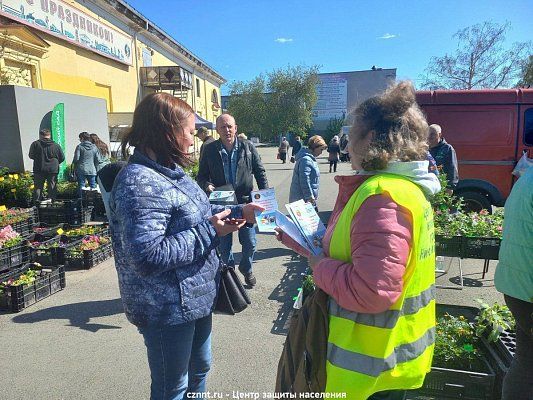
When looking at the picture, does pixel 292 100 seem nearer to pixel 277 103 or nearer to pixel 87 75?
pixel 277 103

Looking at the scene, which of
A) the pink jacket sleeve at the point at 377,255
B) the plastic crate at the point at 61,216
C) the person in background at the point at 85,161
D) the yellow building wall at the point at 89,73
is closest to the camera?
the pink jacket sleeve at the point at 377,255

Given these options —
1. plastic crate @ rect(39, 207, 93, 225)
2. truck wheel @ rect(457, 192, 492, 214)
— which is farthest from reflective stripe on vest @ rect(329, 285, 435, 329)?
plastic crate @ rect(39, 207, 93, 225)

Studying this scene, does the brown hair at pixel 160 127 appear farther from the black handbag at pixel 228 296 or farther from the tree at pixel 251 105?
the tree at pixel 251 105

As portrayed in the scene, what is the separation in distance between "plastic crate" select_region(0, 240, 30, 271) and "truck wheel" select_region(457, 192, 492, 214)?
289 inches

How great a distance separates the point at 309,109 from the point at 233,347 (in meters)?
44.5

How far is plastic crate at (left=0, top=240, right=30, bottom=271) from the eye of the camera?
192 inches

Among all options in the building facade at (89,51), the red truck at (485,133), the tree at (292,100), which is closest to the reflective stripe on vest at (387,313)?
the red truck at (485,133)

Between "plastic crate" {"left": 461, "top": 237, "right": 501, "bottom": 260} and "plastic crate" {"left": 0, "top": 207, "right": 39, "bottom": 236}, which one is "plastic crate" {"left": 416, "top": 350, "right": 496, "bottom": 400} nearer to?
"plastic crate" {"left": 461, "top": 237, "right": 501, "bottom": 260}

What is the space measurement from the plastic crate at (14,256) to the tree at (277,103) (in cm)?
4170

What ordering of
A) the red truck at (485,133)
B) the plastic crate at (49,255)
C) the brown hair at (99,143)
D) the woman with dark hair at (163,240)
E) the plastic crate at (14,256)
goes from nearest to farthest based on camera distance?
the woman with dark hair at (163,240) < the plastic crate at (14,256) < the plastic crate at (49,255) < the red truck at (485,133) < the brown hair at (99,143)

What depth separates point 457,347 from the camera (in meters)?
2.80

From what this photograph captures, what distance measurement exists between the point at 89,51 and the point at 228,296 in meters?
15.8

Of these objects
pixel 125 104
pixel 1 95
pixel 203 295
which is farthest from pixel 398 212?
pixel 125 104

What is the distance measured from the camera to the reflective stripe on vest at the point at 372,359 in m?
1.48
